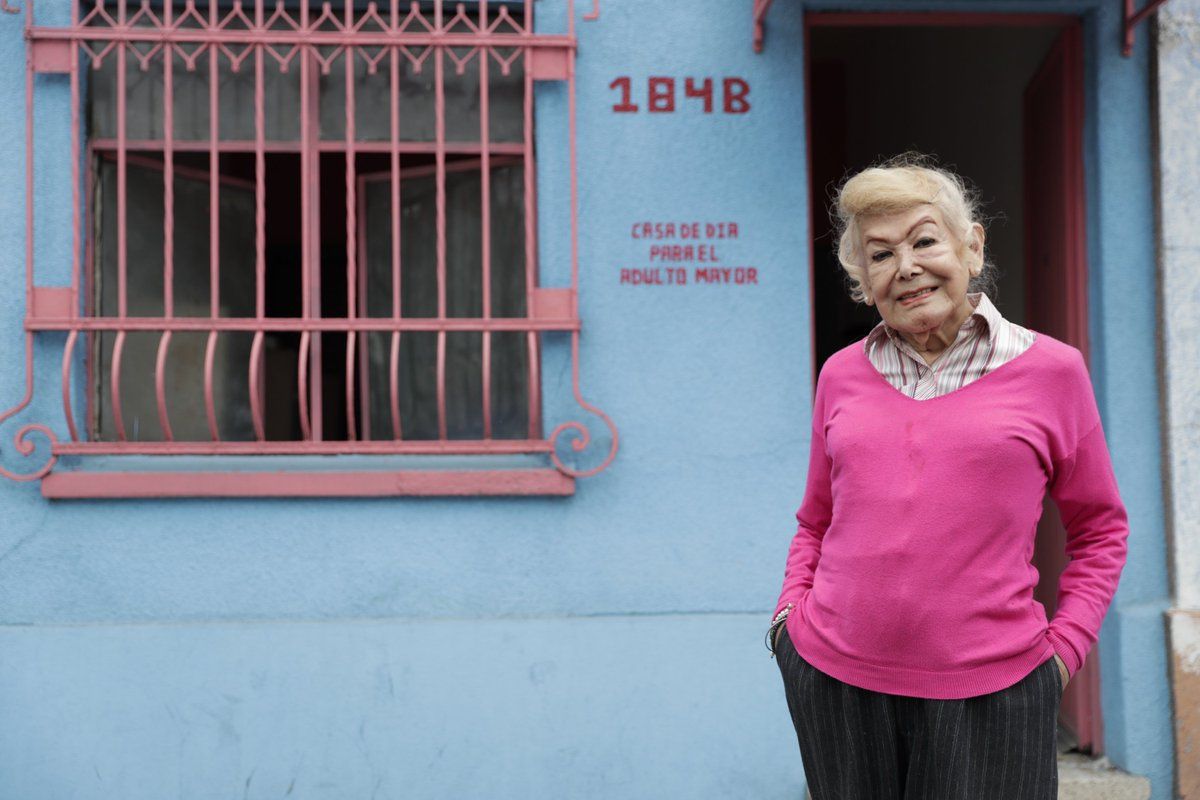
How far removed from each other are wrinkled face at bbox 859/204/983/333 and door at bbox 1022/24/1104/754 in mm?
2197

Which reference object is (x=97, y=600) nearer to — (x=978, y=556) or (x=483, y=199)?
(x=483, y=199)

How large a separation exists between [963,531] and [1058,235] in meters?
2.64

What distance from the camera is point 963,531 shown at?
72.1 inches

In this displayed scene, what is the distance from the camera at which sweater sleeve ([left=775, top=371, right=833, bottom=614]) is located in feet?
7.10

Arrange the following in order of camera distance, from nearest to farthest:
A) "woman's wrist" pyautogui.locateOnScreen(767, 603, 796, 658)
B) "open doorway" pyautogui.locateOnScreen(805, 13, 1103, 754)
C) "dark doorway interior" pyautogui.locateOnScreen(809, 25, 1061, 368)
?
1. "woman's wrist" pyautogui.locateOnScreen(767, 603, 796, 658)
2. "open doorway" pyautogui.locateOnScreen(805, 13, 1103, 754)
3. "dark doorway interior" pyautogui.locateOnScreen(809, 25, 1061, 368)

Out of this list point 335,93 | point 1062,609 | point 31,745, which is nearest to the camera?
point 1062,609

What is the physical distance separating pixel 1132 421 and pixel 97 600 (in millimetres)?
3575

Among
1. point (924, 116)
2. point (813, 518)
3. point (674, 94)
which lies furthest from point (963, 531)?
point (924, 116)

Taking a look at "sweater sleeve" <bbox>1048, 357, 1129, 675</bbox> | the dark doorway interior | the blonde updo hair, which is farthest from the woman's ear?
the dark doorway interior

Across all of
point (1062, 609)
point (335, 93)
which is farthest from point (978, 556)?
point (335, 93)

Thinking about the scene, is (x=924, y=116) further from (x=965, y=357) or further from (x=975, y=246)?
(x=965, y=357)

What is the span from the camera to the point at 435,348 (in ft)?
13.1

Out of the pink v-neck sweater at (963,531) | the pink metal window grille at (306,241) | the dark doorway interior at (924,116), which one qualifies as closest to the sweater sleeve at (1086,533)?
the pink v-neck sweater at (963,531)

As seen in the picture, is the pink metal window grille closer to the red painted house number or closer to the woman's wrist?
the red painted house number
